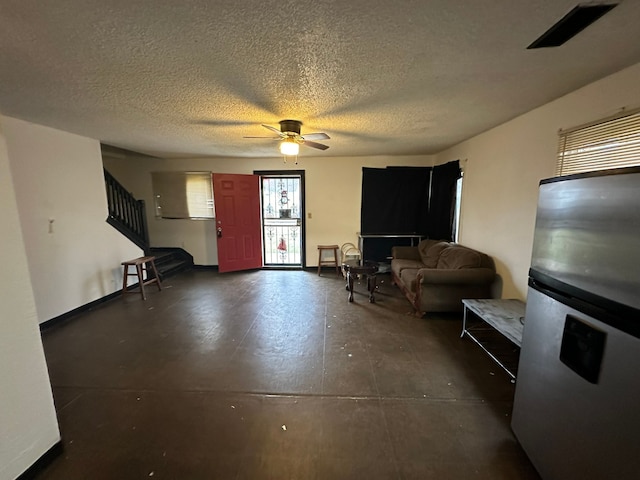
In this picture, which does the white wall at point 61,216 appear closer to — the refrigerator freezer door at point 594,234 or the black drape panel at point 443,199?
the refrigerator freezer door at point 594,234

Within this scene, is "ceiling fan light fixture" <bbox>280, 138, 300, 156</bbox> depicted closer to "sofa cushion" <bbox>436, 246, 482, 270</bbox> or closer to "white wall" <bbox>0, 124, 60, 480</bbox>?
"white wall" <bbox>0, 124, 60, 480</bbox>

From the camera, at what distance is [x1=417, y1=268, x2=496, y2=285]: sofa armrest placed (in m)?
3.12

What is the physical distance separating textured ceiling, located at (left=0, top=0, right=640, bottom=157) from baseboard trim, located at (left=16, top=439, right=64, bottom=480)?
228 centimetres

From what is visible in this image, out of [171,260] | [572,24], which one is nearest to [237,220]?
[171,260]

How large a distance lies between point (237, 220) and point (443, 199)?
3.95 metres

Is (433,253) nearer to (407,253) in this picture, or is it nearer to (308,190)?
(407,253)

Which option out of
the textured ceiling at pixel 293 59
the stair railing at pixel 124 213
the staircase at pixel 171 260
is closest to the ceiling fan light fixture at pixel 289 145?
the textured ceiling at pixel 293 59

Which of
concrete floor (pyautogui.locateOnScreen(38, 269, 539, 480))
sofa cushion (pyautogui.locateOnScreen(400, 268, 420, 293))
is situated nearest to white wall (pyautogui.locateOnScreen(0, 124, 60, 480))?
concrete floor (pyautogui.locateOnScreen(38, 269, 539, 480))

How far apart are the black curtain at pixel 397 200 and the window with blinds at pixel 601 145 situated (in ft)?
9.21

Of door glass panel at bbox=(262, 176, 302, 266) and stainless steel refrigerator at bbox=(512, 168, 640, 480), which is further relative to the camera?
door glass panel at bbox=(262, 176, 302, 266)

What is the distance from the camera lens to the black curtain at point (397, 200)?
524cm

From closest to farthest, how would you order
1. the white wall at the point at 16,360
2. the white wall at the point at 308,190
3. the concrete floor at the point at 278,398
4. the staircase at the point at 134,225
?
the white wall at the point at 16,360
the concrete floor at the point at 278,398
the staircase at the point at 134,225
the white wall at the point at 308,190

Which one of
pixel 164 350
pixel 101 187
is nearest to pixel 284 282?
pixel 164 350

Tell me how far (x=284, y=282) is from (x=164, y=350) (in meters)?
2.45
